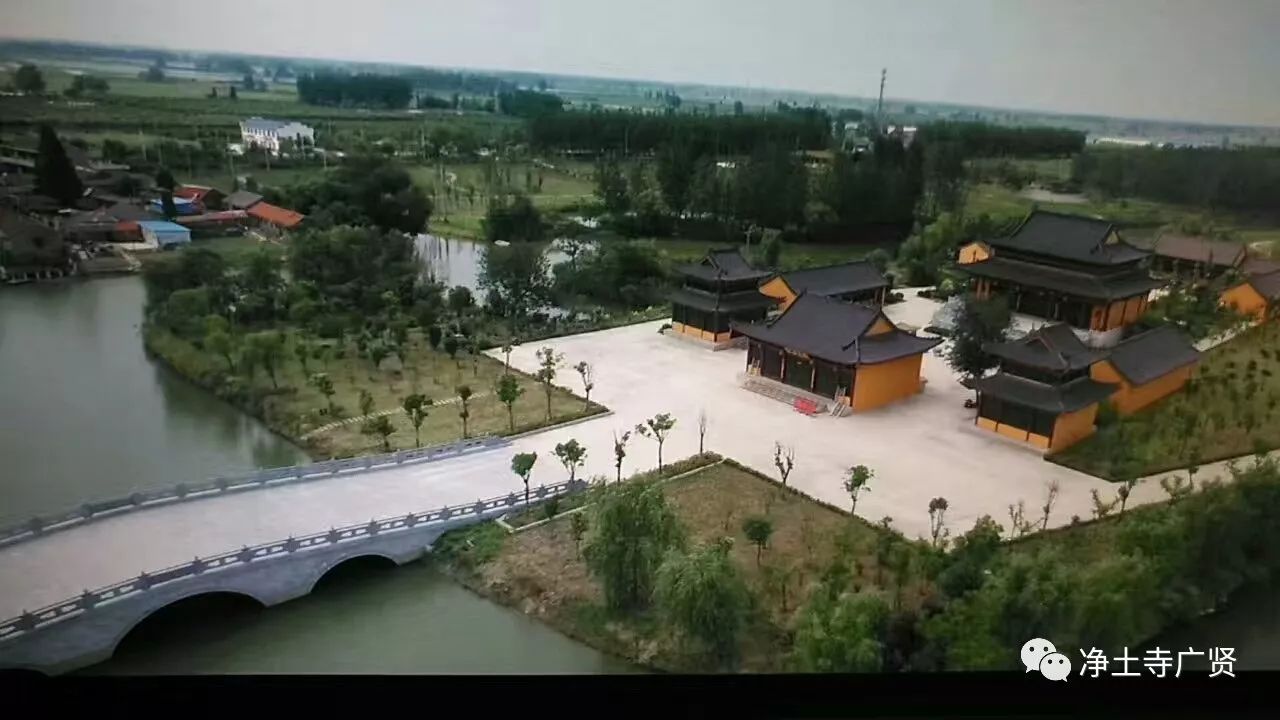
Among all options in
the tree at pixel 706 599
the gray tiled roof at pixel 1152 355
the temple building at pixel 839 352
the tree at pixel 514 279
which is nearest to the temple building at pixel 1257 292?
the gray tiled roof at pixel 1152 355

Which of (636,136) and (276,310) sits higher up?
(636,136)

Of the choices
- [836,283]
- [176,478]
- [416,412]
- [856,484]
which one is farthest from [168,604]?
[836,283]

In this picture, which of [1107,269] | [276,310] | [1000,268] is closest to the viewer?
[276,310]

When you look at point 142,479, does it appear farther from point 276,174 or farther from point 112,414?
point 276,174

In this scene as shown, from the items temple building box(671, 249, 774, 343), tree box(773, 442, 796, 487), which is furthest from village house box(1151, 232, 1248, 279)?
temple building box(671, 249, 774, 343)

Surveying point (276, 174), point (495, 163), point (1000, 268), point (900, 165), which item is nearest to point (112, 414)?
point (276, 174)

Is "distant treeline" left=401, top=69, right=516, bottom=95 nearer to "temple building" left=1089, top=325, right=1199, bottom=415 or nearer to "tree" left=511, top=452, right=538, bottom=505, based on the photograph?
"tree" left=511, top=452, right=538, bottom=505

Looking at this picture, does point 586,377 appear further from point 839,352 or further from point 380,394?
point 839,352
